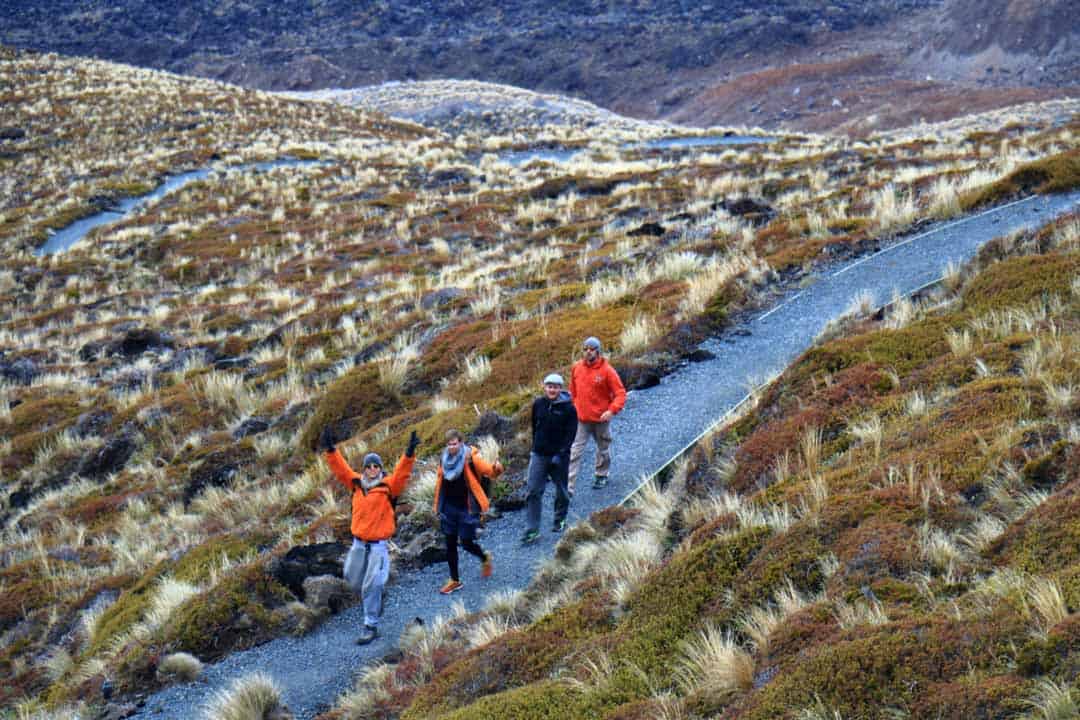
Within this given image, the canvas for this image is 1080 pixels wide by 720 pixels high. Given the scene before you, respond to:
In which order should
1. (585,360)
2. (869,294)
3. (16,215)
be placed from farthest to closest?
1. (16,215)
2. (869,294)
3. (585,360)

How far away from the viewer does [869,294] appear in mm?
12641

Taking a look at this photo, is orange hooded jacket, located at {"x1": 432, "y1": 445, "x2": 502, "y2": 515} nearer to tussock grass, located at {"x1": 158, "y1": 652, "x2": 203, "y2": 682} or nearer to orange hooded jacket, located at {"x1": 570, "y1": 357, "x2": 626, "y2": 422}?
orange hooded jacket, located at {"x1": 570, "y1": 357, "x2": 626, "y2": 422}

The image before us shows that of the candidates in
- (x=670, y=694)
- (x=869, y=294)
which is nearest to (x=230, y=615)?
(x=670, y=694)

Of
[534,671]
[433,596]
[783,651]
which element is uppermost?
[783,651]

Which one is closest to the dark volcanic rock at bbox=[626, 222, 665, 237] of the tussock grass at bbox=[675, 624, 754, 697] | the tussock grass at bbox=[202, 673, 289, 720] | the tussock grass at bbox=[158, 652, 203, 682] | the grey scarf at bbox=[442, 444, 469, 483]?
the grey scarf at bbox=[442, 444, 469, 483]

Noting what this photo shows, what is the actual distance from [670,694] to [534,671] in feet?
3.88

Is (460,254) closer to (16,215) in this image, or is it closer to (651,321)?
(651,321)

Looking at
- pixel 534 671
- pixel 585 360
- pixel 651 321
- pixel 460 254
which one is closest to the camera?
pixel 534 671

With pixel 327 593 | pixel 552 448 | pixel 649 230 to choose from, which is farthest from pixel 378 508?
pixel 649 230

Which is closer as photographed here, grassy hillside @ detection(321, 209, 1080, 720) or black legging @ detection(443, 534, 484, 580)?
grassy hillside @ detection(321, 209, 1080, 720)

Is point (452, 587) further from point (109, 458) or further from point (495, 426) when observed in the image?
point (109, 458)

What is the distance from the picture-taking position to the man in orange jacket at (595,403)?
9.67m

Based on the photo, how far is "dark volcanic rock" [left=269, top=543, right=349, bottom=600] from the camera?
9.34 m

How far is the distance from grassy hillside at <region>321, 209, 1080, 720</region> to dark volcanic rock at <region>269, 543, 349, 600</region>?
192 centimetres
